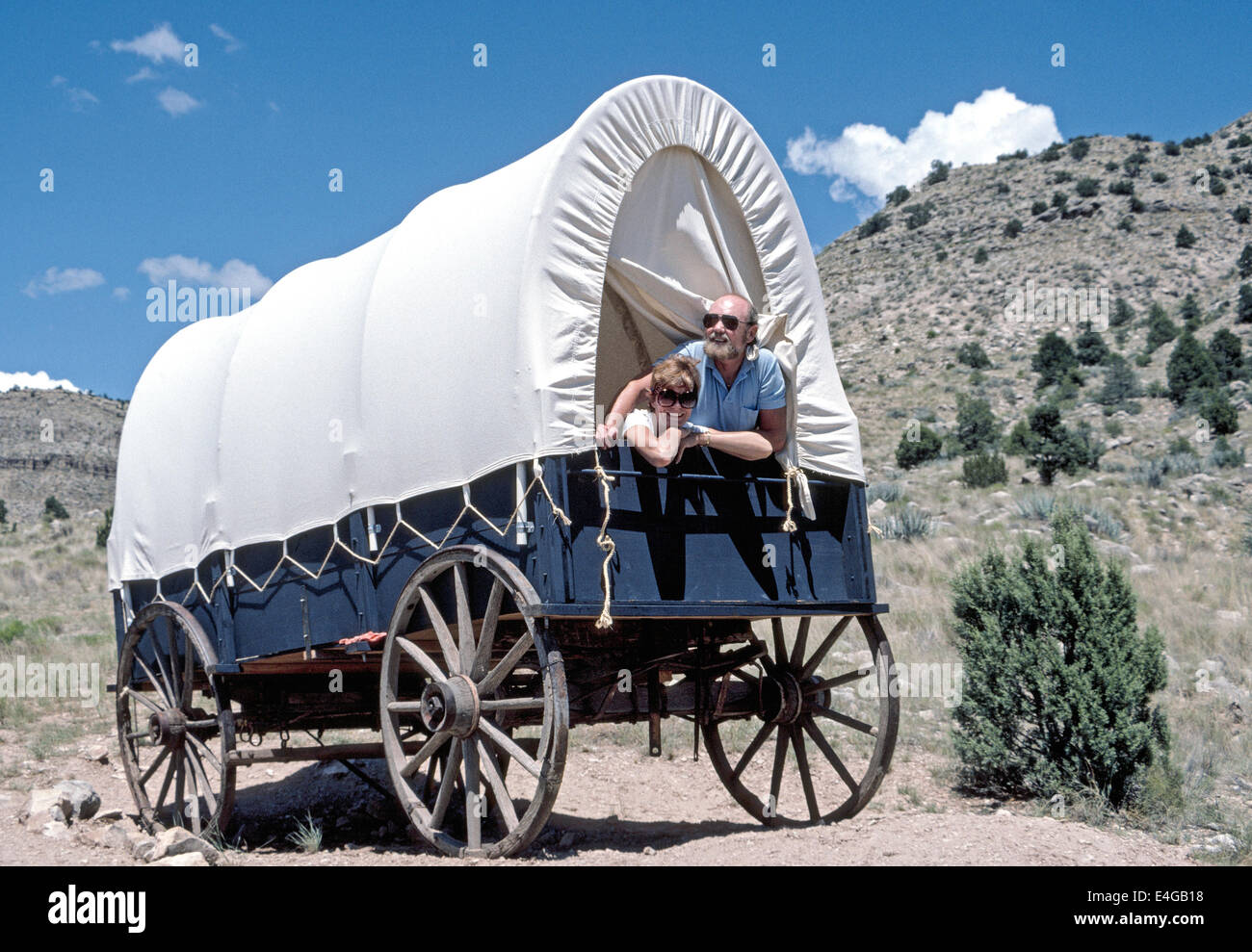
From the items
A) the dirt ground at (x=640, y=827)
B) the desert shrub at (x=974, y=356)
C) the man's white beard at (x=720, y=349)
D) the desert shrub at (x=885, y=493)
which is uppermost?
the desert shrub at (x=974, y=356)

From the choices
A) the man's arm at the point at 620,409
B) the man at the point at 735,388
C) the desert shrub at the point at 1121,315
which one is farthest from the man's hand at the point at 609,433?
the desert shrub at the point at 1121,315

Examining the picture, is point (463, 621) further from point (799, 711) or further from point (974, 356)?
point (974, 356)

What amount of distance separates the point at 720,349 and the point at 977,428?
20.3 meters

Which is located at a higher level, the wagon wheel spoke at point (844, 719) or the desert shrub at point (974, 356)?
the desert shrub at point (974, 356)

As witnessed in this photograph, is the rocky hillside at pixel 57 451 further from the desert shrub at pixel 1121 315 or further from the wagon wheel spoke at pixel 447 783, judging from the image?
the wagon wheel spoke at pixel 447 783

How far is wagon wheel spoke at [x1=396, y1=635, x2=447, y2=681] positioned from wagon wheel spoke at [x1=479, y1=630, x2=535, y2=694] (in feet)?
0.80

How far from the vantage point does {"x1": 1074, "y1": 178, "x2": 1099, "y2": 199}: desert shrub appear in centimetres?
4412

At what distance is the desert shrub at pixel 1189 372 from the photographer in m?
25.1

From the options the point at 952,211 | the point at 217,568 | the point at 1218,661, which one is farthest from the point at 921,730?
the point at 952,211

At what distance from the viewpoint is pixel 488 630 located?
4.97 meters

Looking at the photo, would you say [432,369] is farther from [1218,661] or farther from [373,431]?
[1218,661]

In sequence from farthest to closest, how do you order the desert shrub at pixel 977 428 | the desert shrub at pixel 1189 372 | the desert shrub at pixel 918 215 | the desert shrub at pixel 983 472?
the desert shrub at pixel 918 215 → the desert shrub at pixel 1189 372 → the desert shrub at pixel 977 428 → the desert shrub at pixel 983 472

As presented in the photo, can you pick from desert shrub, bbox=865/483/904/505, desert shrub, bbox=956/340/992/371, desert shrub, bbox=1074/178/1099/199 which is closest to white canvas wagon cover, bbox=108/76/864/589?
desert shrub, bbox=865/483/904/505

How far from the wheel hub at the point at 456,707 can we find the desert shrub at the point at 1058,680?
4.12m
